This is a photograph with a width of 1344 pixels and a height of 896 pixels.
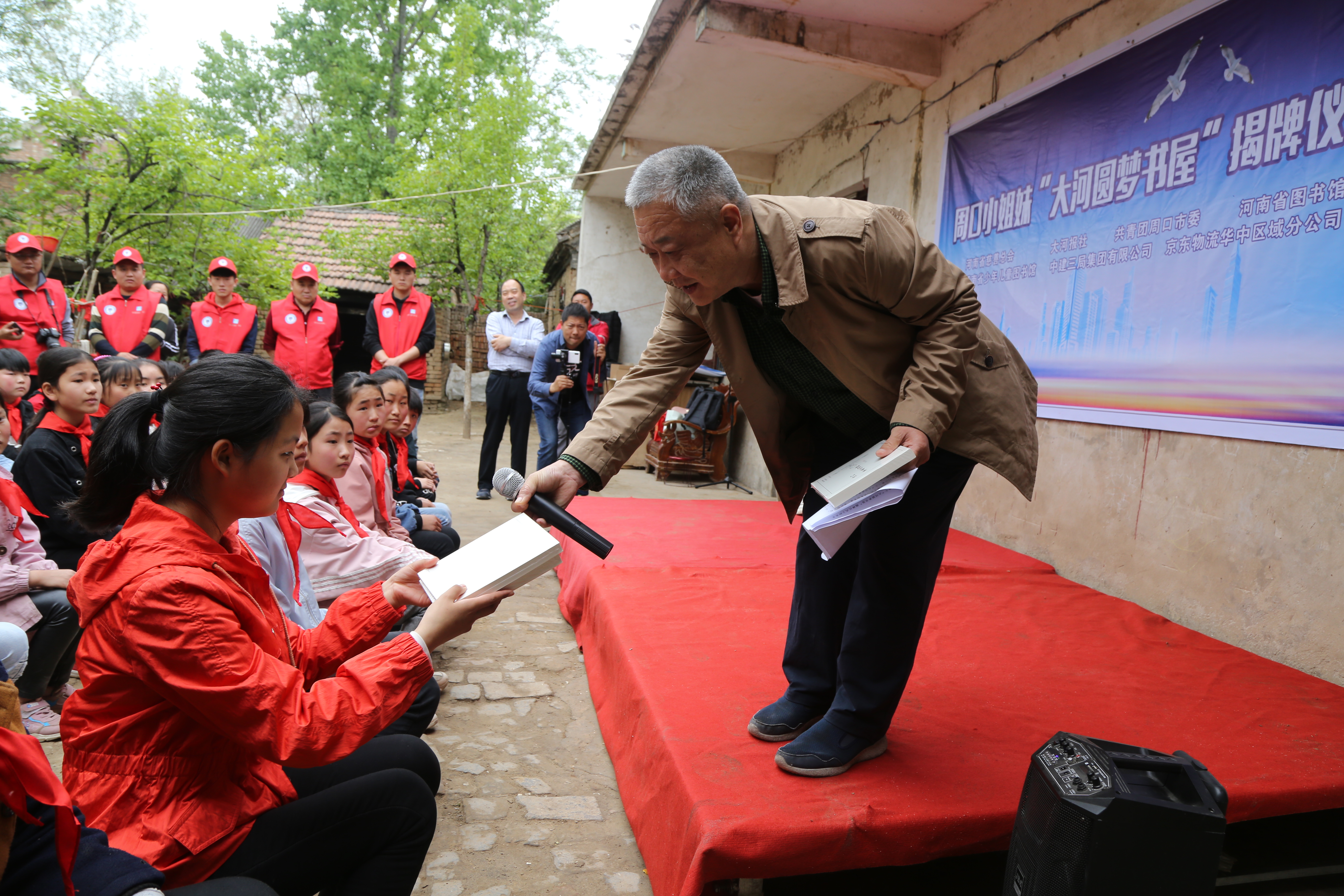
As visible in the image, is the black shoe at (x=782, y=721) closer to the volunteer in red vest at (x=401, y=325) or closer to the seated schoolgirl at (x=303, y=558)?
the seated schoolgirl at (x=303, y=558)

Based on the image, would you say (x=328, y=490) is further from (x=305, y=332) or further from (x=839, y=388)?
(x=305, y=332)

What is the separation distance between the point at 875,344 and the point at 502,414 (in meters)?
5.02

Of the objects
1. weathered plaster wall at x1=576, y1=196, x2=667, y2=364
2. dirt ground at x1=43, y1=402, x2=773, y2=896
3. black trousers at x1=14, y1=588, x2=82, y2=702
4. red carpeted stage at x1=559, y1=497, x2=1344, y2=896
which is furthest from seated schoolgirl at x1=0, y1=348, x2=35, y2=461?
weathered plaster wall at x1=576, y1=196, x2=667, y2=364

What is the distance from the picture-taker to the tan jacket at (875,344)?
5.82ft

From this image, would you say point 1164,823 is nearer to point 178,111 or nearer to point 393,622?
point 393,622

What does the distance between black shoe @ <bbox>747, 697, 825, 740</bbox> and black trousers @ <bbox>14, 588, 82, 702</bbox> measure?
215cm

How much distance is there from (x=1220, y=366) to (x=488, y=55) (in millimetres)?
21155

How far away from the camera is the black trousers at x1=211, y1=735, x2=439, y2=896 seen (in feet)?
4.27

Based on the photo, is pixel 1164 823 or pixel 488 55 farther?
pixel 488 55

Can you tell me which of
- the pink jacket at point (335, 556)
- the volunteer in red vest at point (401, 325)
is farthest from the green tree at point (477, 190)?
the pink jacket at point (335, 556)

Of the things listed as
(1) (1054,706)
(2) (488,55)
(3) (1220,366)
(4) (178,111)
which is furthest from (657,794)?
(2) (488,55)

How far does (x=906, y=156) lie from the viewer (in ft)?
17.9

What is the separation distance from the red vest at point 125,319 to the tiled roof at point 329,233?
656 cm

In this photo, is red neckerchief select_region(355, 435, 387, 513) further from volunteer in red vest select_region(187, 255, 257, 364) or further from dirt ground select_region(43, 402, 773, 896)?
volunteer in red vest select_region(187, 255, 257, 364)
